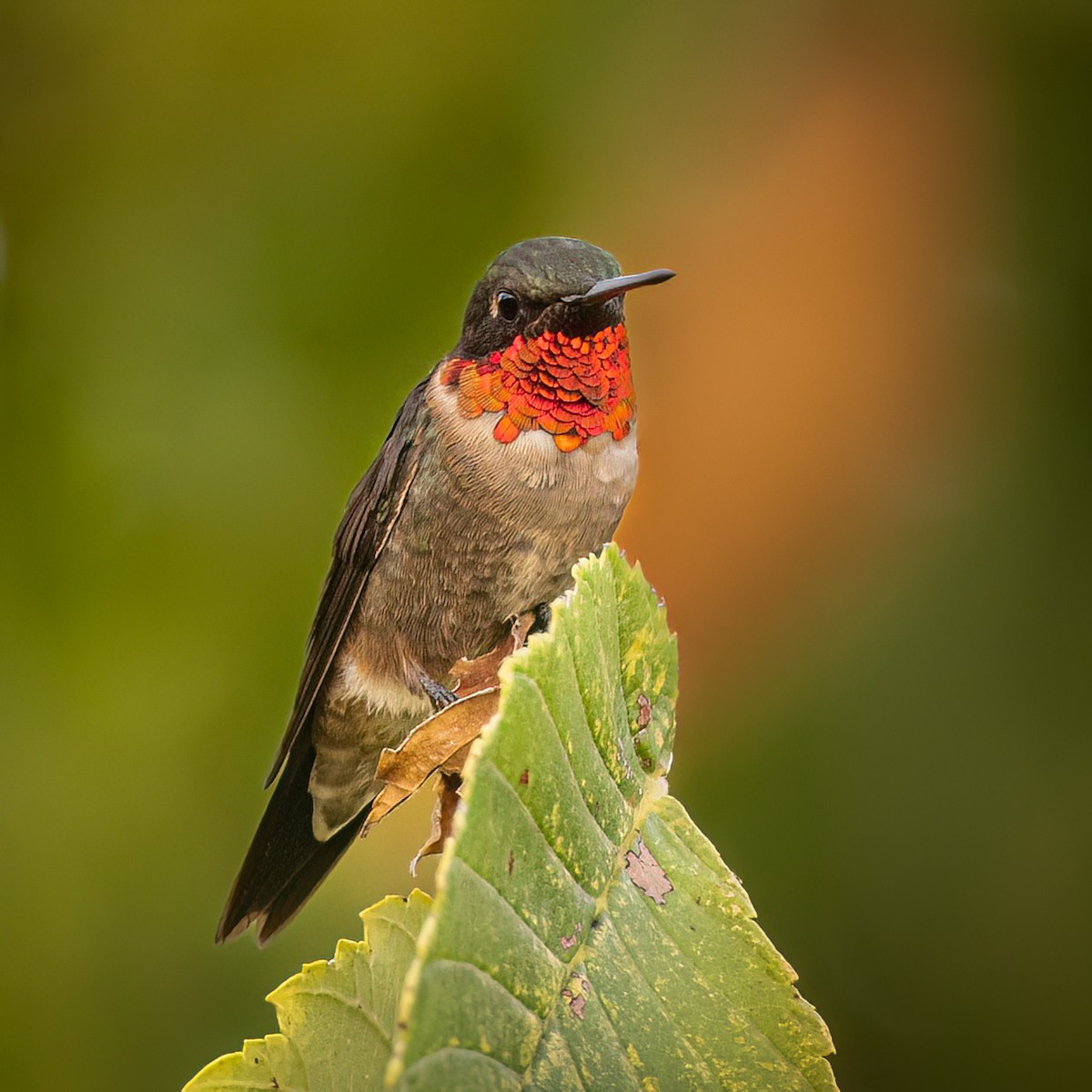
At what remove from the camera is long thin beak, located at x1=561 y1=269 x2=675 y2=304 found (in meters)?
1.42

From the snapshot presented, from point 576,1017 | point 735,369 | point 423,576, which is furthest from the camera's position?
point 735,369

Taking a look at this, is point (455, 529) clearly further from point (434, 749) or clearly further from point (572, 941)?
point (572, 941)

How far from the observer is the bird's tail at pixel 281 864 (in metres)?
1.96

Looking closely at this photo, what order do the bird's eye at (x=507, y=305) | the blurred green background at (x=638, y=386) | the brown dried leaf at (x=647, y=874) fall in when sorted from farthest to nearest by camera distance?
the blurred green background at (x=638, y=386)
the bird's eye at (x=507, y=305)
the brown dried leaf at (x=647, y=874)

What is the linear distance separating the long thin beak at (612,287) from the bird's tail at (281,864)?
0.85 meters

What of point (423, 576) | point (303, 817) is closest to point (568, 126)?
point (423, 576)

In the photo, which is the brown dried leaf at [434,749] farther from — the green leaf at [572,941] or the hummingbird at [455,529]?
the hummingbird at [455,529]

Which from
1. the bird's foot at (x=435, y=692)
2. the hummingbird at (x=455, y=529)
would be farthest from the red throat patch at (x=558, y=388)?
the bird's foot at (x=435, y=692)

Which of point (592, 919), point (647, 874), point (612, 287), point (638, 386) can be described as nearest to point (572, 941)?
point (592, 919)

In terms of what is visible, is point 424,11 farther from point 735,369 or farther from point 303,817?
point 303,817

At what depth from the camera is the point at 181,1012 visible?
9.68ft

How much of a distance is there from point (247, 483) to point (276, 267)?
1.58ft

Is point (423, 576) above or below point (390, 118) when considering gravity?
below

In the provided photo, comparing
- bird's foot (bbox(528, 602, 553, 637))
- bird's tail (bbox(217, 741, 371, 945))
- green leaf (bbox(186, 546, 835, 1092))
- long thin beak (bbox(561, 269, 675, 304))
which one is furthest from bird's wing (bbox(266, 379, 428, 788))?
green leaf (bbox(186, 546, 835, 1092))
